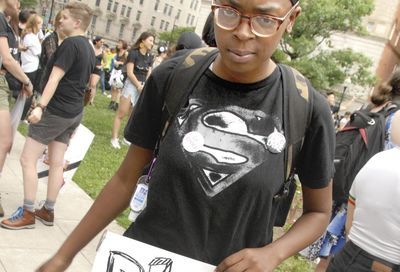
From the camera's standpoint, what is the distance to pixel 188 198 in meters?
1.66

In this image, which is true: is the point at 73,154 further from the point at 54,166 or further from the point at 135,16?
the point at 135,16

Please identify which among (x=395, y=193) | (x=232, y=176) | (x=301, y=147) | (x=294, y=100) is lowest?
(x=395, y=193)

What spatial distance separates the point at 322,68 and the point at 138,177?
92.3 ft

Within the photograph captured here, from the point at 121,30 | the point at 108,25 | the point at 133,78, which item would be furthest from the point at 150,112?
the point at 121,30

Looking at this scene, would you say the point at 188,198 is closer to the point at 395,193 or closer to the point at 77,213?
the point at 395,193

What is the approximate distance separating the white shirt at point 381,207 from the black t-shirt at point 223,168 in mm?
1292

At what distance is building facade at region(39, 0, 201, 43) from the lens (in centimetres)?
10981

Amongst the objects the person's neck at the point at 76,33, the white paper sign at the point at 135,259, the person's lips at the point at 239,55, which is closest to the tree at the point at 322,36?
the person's neck at the point at 76,33

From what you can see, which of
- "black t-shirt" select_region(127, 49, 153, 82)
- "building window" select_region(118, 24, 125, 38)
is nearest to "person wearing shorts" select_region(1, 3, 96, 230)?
"black t-shirt" select_region(127, 49, 153, 82)

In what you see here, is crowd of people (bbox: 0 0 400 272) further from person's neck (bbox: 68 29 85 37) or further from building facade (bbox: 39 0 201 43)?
building facade (bbox: 39 0 201 43)

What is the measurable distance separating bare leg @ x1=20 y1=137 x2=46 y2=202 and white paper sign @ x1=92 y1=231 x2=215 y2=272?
3.30 meters

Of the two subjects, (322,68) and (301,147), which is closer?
(301,147)

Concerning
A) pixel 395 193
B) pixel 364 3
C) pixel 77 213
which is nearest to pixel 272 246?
pixel 395 193

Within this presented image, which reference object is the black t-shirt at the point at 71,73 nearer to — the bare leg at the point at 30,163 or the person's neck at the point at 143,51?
the bare leg at the point at 30,163
